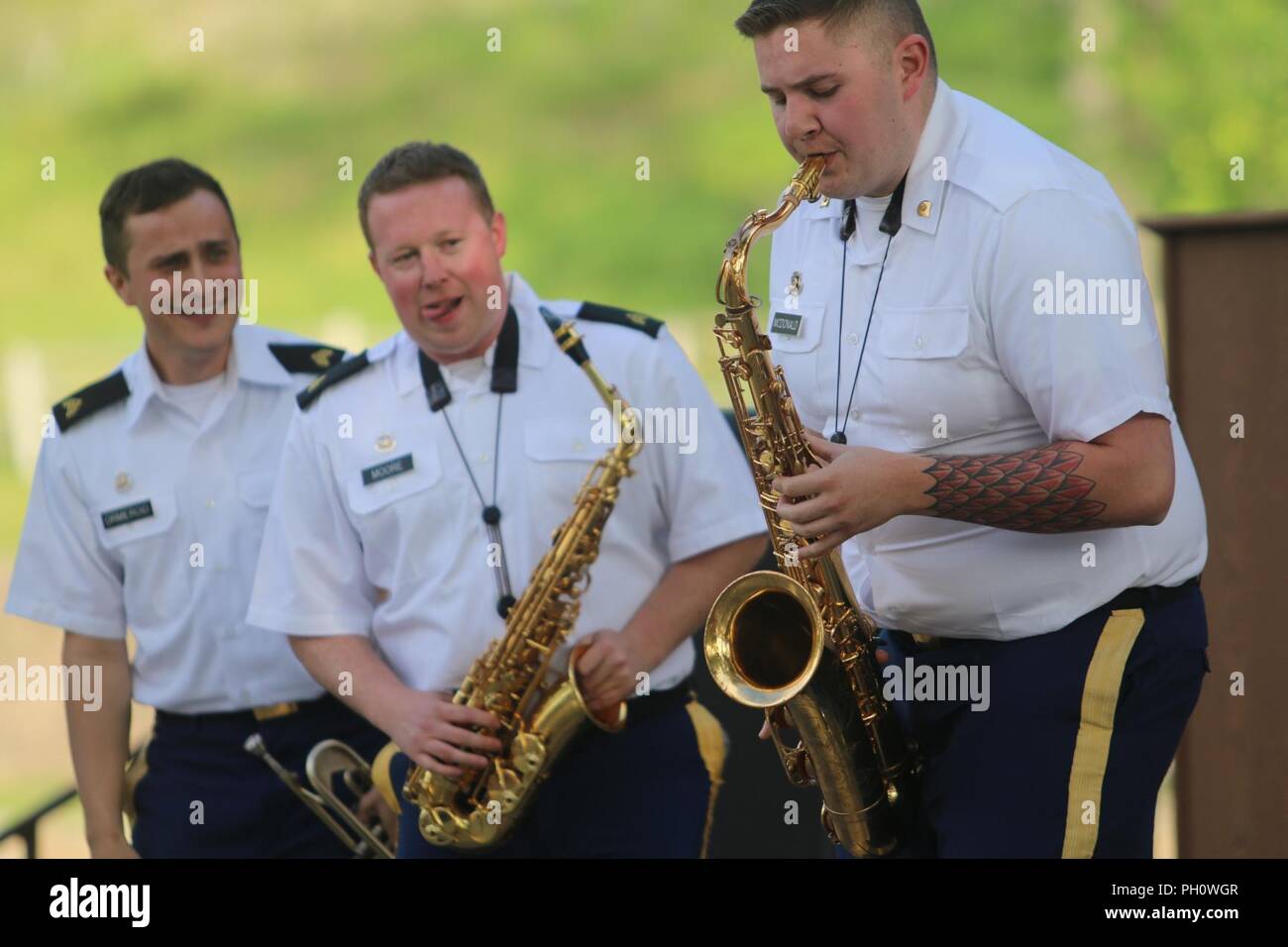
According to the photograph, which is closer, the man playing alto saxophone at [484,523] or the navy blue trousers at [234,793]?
the man playing alto saxophone at [484,523]

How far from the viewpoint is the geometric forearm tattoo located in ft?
8.80

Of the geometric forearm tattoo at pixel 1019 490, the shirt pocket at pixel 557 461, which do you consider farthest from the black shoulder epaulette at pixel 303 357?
the geometric forearm tattoo at pixel 1019 490

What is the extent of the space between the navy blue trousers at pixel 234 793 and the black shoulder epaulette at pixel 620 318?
1.16 metres

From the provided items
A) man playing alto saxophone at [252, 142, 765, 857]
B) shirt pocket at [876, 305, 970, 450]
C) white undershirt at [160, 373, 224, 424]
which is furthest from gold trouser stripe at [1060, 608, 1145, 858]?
white undershirt at [160, 373, 224, 424]

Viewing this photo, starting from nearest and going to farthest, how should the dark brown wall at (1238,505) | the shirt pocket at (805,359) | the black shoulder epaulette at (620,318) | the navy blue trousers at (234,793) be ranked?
the shirt pocket at (805,359), the black shoulder epaulette at (620,318), the dark brown wall at (1238,505), the navy blue trousers at (234,793)

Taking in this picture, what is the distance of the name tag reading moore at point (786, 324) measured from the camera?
320 centimetres

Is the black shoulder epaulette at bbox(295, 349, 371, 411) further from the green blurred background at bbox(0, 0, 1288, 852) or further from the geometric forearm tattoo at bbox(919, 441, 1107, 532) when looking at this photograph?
the green blurred background at bbox(0, 0, 1288, 852)

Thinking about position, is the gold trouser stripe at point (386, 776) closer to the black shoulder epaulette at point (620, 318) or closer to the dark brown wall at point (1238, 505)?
the black shoulder epaulette at point (620, 318)

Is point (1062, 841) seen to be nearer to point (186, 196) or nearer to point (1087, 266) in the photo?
point (1087, 266)

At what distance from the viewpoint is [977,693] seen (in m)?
2.91

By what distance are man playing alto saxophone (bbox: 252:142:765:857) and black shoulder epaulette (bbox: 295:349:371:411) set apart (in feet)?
0.08

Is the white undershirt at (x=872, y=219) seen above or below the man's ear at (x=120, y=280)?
below

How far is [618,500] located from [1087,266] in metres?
1.28

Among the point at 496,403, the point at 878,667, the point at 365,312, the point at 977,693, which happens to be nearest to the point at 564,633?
the point at 496,403
